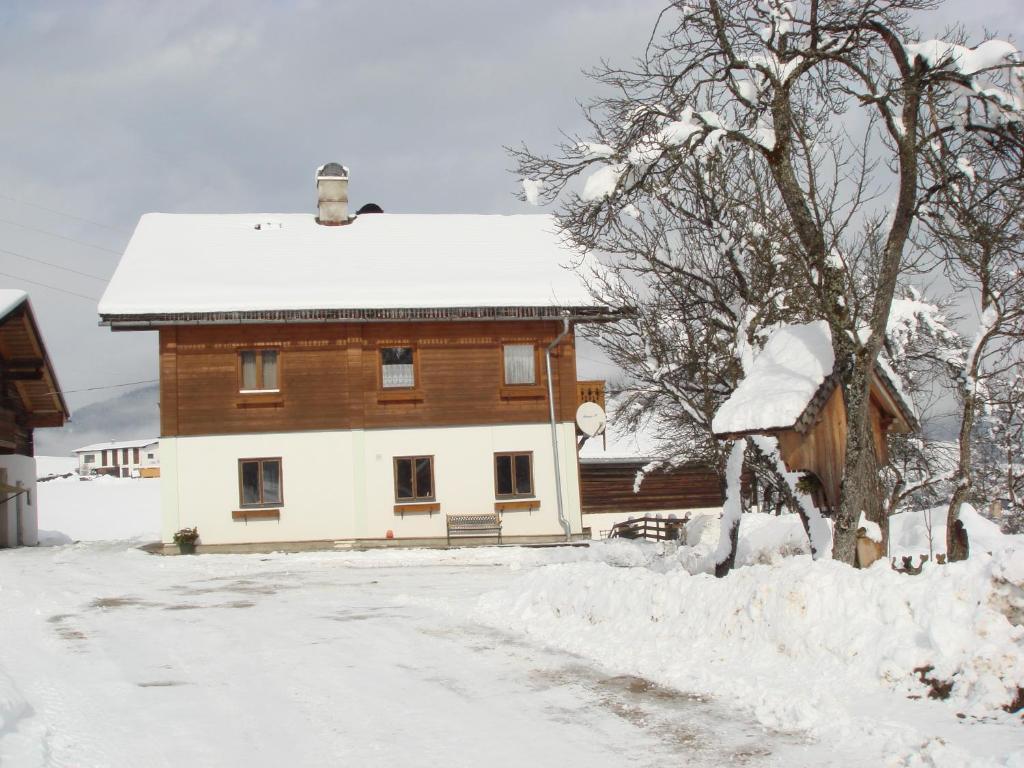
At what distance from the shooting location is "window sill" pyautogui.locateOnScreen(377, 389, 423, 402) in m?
27.0

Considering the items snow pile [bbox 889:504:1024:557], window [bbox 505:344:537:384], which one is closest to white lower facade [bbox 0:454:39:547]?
window [bbox 505:344:537:384]

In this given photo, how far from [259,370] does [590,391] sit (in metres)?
8.72

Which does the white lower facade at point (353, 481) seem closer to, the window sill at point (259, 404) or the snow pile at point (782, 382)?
the window sill at point (259, 404)

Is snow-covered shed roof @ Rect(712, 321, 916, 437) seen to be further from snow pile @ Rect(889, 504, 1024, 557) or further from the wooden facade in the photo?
snow pile @ Rect(889, 504, 1024, 557)

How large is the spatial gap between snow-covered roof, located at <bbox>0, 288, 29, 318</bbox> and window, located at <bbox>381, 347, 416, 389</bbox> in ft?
33.4

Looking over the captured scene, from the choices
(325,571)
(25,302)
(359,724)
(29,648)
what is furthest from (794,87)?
(25,302)

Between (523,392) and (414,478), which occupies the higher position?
(523,392)

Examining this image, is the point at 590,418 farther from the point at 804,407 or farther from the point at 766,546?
the point at 804,407

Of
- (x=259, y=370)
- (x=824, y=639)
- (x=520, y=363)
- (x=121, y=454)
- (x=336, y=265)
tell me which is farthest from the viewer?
(x=121, y=454)

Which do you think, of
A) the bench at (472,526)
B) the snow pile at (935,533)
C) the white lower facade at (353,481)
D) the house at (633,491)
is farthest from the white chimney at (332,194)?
the snow pile at (935,533)

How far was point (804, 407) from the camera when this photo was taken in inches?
421

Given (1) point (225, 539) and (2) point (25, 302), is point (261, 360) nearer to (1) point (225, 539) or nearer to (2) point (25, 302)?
(1) point (225, 539)

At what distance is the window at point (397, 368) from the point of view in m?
27.2

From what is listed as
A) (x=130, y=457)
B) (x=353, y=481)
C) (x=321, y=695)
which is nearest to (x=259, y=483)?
(x=353, y=481)
